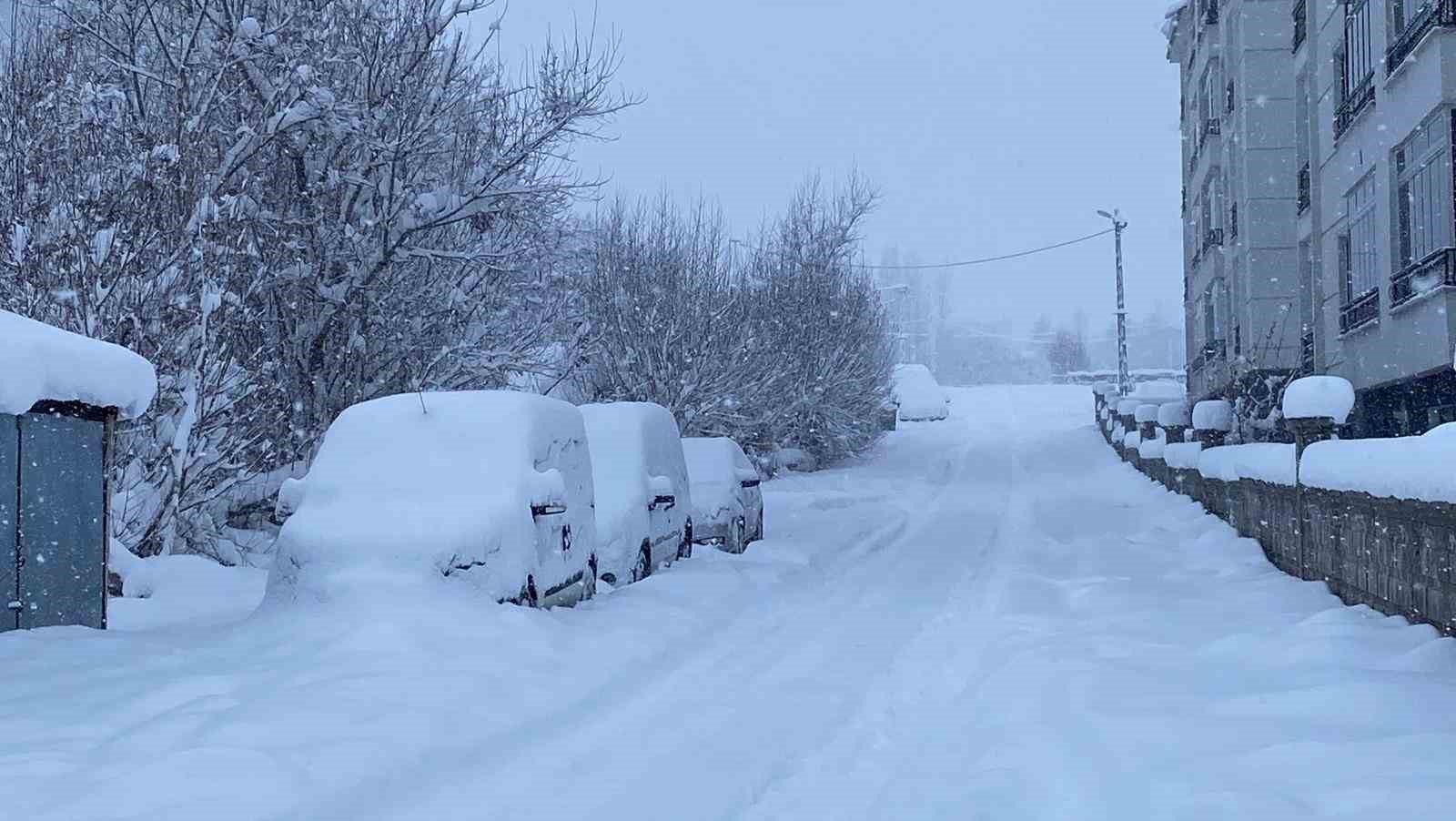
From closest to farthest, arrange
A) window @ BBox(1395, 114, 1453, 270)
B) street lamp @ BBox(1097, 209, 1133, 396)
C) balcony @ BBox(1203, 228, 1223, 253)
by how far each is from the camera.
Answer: window @ BBox(1395, 114, 1453, 270) < balcony @ BBox(1203, 228, 1223, 253) < street lamp @ BBox(1097, 209, 1133, 396)

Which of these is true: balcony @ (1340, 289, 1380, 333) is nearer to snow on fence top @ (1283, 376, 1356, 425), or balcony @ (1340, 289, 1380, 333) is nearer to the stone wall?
the stone wall

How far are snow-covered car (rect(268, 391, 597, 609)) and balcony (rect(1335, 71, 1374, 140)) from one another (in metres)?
13.8

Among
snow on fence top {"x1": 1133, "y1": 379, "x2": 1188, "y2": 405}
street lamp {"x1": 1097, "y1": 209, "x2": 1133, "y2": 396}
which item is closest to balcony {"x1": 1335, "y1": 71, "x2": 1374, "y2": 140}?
snow on fence top {"x1": 1133, "y1": 379, "x2": 1188, "y2": 405}

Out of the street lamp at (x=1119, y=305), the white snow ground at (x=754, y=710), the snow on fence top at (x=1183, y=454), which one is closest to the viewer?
the white snow ground at (x=754, y=710)

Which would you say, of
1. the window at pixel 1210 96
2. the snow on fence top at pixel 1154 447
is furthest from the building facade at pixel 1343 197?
the snow on fence top at pixel 1154 447

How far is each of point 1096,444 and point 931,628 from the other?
1461 inches

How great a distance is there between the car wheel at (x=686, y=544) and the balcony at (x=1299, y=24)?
16.0 meters

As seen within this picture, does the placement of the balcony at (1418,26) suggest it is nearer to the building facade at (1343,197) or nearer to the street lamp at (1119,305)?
the building facade at (1343,197)

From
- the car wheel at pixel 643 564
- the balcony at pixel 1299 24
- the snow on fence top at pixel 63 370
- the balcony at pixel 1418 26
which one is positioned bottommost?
the car wheel at pixel 643 564

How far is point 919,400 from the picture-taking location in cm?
6512

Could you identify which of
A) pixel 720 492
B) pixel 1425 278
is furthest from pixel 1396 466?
pixel 1425 278

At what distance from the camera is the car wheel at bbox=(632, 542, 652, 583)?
12570 mm

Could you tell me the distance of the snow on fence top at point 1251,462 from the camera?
40.6 ft

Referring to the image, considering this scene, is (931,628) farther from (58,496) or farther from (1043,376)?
(1043,376)
